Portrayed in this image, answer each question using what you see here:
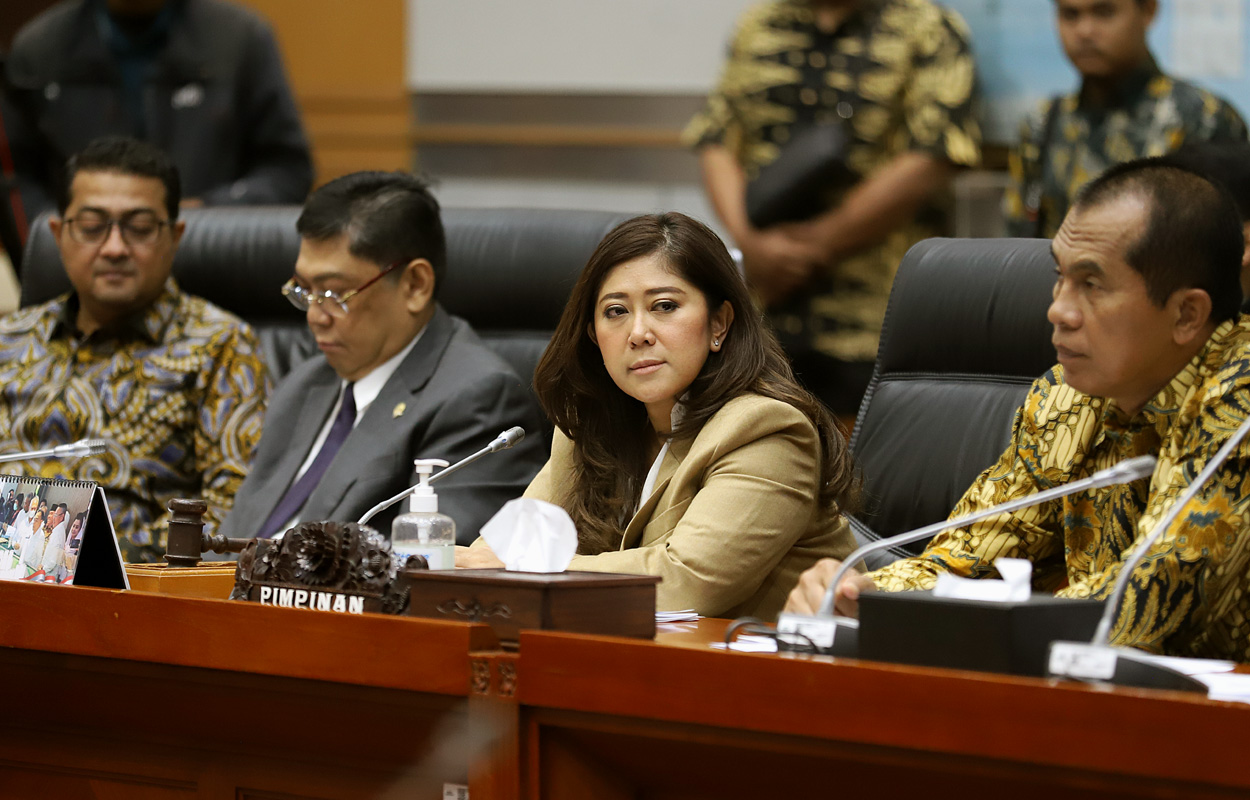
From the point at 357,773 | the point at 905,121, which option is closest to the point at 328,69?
the point at 905,121

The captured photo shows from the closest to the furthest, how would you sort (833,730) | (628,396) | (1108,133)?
(833,730), (628,396), (1108,133)

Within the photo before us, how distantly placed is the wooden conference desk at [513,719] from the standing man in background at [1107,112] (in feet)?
5.79

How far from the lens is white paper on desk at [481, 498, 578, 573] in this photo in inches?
52.7

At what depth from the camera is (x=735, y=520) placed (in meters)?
1.71

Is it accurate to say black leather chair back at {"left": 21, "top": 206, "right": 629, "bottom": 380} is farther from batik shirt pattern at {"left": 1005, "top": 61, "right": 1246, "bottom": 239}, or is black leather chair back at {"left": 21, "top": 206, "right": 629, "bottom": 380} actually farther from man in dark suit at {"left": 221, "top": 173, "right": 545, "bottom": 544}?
batik shirt pattern at {"left": 1005, "top": 61, "right": 1246, "bottom": 239}

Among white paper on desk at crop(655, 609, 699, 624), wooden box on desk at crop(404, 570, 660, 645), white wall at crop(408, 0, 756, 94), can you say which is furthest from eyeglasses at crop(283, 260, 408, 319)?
white wall at crop(408, 0, 756, 94)

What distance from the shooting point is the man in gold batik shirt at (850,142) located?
326 cm

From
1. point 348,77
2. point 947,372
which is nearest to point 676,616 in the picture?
point 947,372

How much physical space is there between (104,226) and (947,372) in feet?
5.16

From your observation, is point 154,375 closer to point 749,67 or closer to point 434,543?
point 434,543

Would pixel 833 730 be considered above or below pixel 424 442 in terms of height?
below

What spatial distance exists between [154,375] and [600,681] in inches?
68.9

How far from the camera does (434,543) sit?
62.6 inches

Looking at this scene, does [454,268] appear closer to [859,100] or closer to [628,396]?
[628,396]
